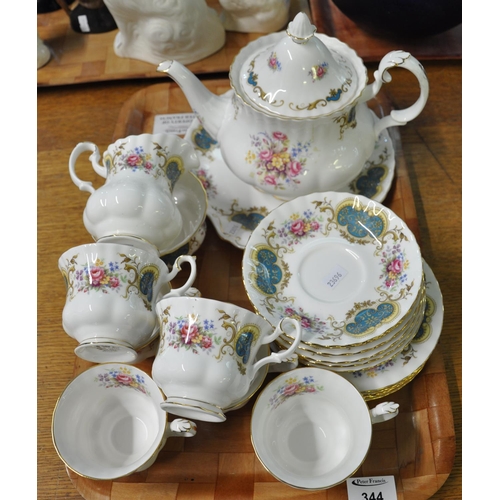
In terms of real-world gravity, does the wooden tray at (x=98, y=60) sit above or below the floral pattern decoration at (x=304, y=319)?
above

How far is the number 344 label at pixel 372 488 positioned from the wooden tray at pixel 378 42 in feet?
2.99

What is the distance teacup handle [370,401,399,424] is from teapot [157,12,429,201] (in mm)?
376

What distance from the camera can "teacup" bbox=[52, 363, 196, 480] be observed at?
2.48 ft

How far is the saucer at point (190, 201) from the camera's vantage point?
0.97 m

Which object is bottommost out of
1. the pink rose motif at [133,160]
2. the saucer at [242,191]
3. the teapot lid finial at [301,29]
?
the saucer at [242,191]

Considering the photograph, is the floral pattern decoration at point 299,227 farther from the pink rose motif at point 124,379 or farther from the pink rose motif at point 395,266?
the pink rose motif at point 124,379

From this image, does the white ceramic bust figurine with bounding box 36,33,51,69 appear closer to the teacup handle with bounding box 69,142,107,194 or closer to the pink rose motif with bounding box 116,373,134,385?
the teacup handle with bounding box 69,142,107,194

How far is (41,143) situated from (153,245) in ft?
1.96

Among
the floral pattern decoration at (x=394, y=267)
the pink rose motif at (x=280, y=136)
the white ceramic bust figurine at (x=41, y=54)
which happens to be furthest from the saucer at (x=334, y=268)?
the white ceramic bust figurine at (x=41, y=54)

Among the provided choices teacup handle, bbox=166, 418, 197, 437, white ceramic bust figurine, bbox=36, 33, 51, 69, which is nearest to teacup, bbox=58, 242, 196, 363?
teacup handle, bbox=166, 418, 197, 437

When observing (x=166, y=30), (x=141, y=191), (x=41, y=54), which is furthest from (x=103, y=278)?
(x=41, y=54)

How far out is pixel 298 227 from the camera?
3.09ft

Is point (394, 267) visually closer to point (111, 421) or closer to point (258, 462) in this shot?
point (258, 462)
